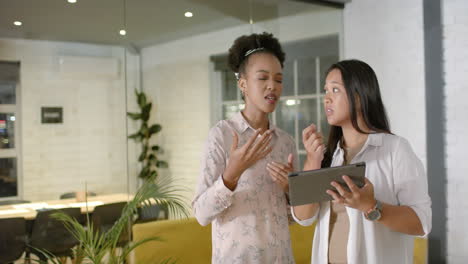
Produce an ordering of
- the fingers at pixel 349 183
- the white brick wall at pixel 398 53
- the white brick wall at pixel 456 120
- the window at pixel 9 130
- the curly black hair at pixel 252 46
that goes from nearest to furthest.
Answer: the fingers at pixel 349 183 < the curly black hair at pixel 252 46 < the window at pixel 9 130 < the white brick wall at pixel 456 120 < the white brick wall at pixel 398 53

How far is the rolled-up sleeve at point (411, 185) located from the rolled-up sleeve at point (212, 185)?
0.55 meters

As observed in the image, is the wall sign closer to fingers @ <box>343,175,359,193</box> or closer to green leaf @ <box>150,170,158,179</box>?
green leaf @ <box>150,170,158,179</box>

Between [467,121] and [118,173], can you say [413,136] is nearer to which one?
[467,121]

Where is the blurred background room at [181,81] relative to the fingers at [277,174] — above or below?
above

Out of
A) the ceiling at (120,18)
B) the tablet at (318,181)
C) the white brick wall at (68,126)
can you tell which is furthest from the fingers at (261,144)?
the ceiling at (120,18)

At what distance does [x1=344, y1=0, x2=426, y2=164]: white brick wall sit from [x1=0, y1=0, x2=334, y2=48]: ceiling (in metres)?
1.16

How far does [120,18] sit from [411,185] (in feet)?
7.78

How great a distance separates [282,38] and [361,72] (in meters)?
2.72

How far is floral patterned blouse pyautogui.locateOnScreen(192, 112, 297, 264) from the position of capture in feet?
5.63

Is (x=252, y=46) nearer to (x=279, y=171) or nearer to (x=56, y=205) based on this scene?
(x=279, y=171)

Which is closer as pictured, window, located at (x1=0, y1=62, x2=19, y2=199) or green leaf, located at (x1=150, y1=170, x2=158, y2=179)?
window, located at (x1=0, y1=62, x2=19, y2=199)

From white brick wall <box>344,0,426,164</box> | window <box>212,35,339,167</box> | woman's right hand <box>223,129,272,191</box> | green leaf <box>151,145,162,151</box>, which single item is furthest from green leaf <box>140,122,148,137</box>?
white brick wall <box>344,0,426,164</box>

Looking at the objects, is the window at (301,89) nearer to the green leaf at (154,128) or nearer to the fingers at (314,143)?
the green leaf at (154,128)

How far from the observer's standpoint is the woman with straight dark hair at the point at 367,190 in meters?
1.47
